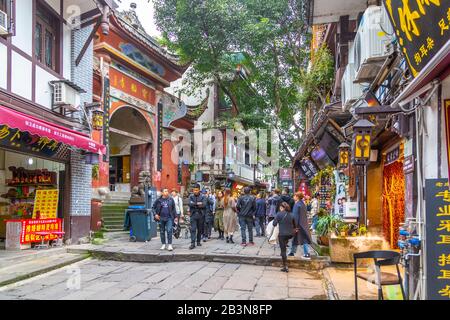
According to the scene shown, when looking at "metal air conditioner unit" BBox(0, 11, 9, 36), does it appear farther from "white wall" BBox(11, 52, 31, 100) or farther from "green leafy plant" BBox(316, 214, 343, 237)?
"green leafy plant" BBox(316, 214, 343, 237)

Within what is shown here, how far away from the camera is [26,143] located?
977 cm

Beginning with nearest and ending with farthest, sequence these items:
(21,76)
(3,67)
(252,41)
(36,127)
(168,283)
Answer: (168,283) → (36,127) → (3,67) → (21,76) → (252,41)

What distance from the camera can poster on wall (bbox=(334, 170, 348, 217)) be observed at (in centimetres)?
1128

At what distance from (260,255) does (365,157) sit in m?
3.55

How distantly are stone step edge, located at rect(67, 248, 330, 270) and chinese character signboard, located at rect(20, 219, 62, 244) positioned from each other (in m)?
0.73

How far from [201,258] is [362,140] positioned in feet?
15.3

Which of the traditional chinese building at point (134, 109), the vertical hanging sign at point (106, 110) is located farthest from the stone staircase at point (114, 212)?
the vertical hanging sign at point (106, 110)

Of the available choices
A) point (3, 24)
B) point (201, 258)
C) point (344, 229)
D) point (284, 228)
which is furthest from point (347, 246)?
point (3, 24)

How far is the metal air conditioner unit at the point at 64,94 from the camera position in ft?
34.3

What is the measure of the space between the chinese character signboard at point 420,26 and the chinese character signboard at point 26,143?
7.67 m

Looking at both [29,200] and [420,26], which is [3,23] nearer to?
[29,200]

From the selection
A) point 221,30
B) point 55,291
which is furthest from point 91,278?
point 221,30

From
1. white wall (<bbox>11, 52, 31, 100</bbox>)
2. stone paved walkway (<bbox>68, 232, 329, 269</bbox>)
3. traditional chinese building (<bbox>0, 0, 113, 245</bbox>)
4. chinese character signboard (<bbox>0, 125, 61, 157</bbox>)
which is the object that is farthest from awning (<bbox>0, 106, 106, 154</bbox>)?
stone paved walkway (<bbox>68, 232, 329, 269</bbox>)

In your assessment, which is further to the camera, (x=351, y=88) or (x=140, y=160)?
(x=140, y=160)
